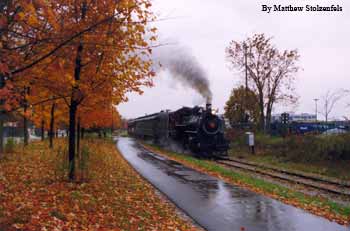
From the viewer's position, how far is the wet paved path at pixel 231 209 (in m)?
8.05

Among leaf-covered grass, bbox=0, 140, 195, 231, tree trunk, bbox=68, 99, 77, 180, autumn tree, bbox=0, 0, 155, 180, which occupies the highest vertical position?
autumn tree, bbox=0, 0, 155, 180

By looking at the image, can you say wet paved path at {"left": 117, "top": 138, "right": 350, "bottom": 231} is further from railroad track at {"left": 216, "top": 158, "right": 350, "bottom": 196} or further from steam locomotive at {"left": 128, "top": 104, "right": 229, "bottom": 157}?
A: steam locomotive at {"left": 128, "top": 104, "right": 229, "bottom": 157}

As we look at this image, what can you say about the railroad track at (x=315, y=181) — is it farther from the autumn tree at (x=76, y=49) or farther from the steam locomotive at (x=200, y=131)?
the autumn tree at (x=76, y=49)

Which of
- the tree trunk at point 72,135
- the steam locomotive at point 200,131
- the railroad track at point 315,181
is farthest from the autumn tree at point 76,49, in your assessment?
the steam locomotive at point 200,131

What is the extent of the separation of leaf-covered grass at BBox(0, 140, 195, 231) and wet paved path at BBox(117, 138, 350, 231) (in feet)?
1.62

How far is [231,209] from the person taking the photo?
30.9 feet

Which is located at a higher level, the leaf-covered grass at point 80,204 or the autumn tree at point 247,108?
the autumn tree at point 247,108

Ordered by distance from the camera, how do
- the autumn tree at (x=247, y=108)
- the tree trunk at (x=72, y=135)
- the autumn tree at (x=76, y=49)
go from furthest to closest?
the autumn tree at (x=247, y=108) < the tree trunk at (x=72, y=135) < the autumn tree at (x=76, y=49)

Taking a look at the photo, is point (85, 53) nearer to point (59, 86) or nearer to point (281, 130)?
point (59, 86)

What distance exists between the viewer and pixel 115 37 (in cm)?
901

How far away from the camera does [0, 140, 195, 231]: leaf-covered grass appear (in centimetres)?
738

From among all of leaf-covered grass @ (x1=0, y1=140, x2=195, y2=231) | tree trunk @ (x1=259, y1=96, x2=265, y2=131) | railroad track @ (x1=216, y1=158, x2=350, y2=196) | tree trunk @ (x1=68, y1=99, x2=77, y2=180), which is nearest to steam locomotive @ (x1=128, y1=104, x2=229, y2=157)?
railroad track @ (x1=216, y1=158, x2=350, y2=196)

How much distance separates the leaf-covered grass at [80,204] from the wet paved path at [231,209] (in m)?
0.49

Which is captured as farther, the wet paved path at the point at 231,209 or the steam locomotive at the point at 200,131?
the steam locomotive at the point at 200,131
